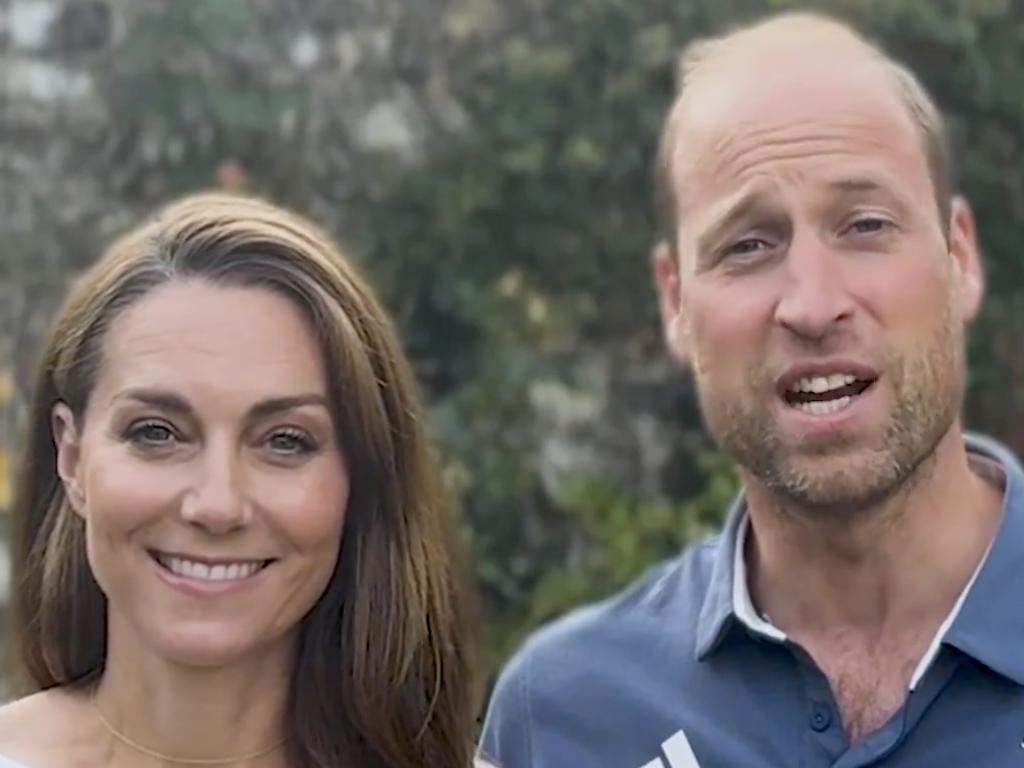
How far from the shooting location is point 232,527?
2.70m

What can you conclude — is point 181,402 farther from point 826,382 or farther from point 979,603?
point 979,603

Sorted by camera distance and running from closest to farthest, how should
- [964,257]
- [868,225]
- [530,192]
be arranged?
[868,225] → [964,257] → [530,192]

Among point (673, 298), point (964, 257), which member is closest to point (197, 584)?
point (673, 298)

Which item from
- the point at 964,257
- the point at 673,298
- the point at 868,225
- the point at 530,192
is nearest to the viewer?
the point at 868,225

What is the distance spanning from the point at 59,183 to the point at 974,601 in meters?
2.90

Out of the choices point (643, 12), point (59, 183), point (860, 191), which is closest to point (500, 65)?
point (643, 12)

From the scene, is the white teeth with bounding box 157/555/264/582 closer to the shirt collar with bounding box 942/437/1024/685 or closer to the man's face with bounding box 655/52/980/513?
the man's face with bounding box 655/52/980/513

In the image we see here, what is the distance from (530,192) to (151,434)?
8.15 ft

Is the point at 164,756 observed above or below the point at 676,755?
above

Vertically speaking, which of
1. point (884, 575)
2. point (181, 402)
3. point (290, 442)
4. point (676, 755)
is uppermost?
point (181, 402)

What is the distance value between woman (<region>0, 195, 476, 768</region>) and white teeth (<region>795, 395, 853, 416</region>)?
530 mm

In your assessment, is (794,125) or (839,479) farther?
(794,125)

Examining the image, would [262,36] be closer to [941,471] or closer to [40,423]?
[40,423]

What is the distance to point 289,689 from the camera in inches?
115
